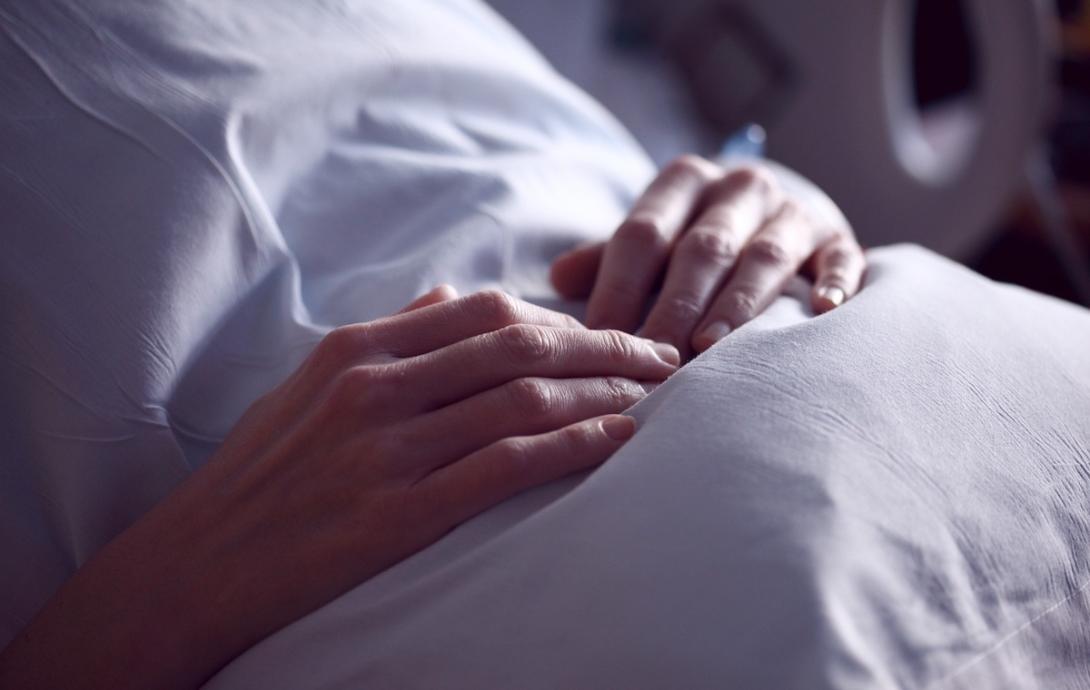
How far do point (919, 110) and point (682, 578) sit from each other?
1.95 meters

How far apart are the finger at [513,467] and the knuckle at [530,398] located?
0.08 ft

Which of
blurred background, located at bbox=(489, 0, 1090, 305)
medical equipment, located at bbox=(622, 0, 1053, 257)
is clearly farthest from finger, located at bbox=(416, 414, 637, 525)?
medical equipment, located at bbox=(622, 0, 1053, 257)

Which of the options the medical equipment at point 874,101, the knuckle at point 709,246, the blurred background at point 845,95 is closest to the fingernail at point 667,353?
the knuckle at point 709,246

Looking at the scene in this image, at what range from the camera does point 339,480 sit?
1.66 ft

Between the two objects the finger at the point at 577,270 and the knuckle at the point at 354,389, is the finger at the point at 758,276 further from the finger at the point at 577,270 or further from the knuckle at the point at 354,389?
the knuckle at the point at 354,389

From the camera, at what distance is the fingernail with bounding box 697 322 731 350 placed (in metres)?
0.61

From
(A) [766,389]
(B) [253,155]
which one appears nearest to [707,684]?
(A) [766,389]

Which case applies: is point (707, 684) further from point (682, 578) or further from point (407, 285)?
point (407, 285)

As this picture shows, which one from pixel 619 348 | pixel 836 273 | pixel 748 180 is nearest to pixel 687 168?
pixel 748 180

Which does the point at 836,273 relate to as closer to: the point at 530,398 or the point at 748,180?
the point at 748,180

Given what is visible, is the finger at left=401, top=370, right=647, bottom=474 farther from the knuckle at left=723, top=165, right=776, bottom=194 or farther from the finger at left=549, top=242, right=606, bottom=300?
the knuckle at left=723, top=165, right=776, bottom=194

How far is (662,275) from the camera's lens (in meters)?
0.69

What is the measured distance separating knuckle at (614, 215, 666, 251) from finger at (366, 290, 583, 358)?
0.44ft

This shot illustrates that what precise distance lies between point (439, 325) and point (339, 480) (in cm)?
10
